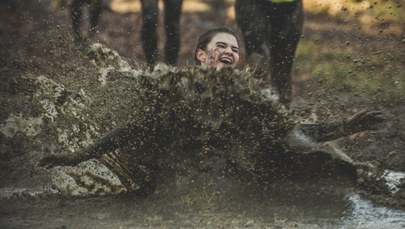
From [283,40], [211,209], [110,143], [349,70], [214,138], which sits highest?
[349,70]

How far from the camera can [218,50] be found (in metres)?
3.59

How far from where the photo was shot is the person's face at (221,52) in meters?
3.52

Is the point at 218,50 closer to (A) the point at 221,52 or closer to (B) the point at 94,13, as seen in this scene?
(A) the point at 221,52

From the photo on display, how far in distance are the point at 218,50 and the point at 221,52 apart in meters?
0.03

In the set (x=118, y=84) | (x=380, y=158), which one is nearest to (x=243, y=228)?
(x=380, y=158)

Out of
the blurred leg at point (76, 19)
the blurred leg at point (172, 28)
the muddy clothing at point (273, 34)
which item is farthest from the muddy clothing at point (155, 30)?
the muddy clothing at point (273, 34)

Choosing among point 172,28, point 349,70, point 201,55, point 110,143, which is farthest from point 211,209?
point 349,70

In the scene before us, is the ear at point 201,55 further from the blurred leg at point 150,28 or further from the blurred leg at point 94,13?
the blurred leg at point 94,13

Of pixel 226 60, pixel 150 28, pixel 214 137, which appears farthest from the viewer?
pixel 150 28

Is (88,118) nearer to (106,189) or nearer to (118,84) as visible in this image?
(106,189)

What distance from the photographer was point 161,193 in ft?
9.90

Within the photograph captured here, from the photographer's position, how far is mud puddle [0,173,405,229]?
2.51m

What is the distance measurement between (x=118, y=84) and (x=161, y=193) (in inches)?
61.6

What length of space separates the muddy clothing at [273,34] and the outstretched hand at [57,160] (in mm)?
1391
